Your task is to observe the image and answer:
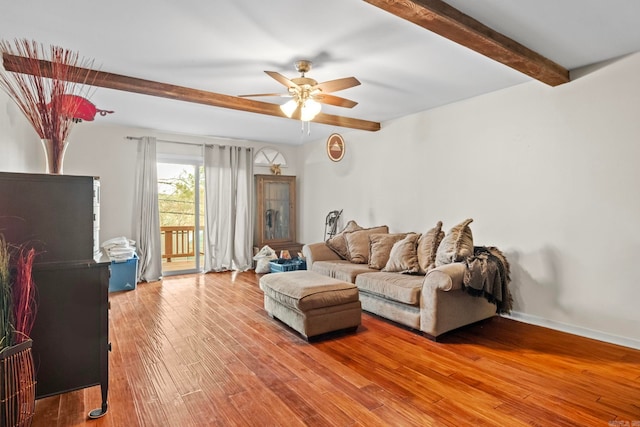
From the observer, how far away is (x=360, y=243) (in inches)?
183

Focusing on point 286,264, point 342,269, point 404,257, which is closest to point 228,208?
point 286,264

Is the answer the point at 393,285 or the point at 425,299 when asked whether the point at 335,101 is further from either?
the point at 425,299

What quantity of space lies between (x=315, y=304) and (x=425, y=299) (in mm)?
1015

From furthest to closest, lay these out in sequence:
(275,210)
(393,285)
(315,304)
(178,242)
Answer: (275,210)
(178,242)
(393,285)
(315,304)

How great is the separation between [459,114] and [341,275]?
2429 millimetres

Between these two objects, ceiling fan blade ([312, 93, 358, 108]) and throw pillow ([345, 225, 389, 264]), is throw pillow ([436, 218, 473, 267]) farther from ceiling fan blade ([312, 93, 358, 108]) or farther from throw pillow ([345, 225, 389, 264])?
ceiling fan blade ([312, 93, 358, 108])

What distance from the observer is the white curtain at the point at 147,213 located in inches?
213

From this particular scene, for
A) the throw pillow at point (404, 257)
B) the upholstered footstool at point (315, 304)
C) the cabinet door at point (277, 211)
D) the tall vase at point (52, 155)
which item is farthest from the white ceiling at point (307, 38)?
the cabinet door at point (277, 211)

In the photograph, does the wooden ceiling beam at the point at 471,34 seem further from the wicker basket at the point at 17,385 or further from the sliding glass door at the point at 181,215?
the sliding glass door at the point at 181,215

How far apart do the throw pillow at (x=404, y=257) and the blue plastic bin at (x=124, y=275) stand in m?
3.62

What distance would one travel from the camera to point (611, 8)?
2.15m

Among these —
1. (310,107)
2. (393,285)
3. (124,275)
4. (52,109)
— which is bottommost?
(124,275)

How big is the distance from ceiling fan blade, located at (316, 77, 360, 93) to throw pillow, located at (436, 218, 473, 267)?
184 cm

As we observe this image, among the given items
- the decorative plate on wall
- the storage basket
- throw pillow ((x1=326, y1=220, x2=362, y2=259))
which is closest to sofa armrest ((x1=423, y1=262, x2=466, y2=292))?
throw pillow ((x1=326, y1=220, x2=362, y2=259))
